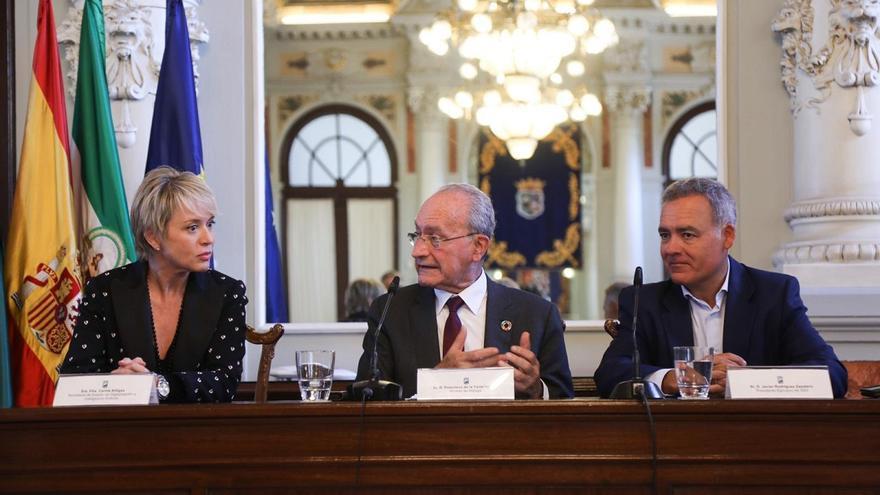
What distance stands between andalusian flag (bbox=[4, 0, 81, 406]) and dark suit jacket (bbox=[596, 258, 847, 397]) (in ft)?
6.05

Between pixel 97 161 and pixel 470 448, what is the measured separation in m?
2.32

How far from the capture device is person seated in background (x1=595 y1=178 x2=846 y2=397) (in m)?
3.02

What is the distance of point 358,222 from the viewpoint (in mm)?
13164

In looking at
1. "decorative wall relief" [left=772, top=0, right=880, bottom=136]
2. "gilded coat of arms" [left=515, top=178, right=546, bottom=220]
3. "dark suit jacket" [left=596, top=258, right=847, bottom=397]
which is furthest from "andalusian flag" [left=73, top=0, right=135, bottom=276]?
"gilded coat of arms" [left=515, top=178, right=546, bottom=220]

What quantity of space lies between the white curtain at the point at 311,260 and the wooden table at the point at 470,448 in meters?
10.1

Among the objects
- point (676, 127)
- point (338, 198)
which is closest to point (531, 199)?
point (676, 127)

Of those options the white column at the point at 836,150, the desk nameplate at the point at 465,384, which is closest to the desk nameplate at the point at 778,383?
the desk nameplate at the point at 465,384

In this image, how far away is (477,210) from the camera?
10.1 ft

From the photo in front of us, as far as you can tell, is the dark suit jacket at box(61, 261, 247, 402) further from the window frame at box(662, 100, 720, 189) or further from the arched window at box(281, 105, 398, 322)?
the window frame at box(662, 100, 720, 189)

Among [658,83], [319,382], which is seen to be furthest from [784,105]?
[658,83]

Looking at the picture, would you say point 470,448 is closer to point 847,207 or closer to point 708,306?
point 708,306

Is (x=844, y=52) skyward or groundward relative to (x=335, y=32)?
groundward

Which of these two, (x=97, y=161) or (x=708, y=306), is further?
(x=97, y=161)

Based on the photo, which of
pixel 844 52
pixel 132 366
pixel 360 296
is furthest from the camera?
pixel 360 296
